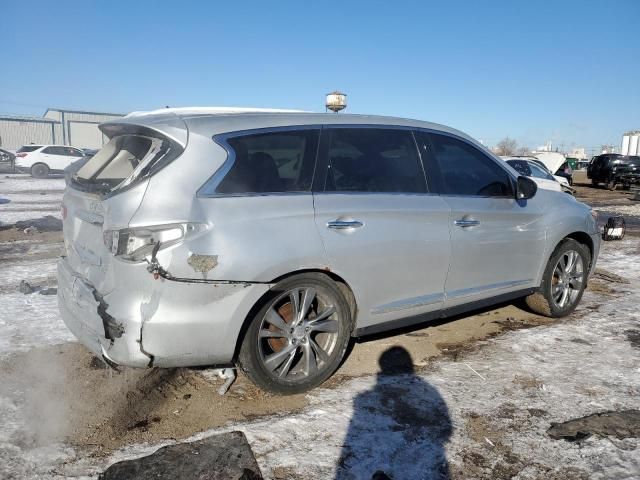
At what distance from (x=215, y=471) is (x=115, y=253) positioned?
1.26 m

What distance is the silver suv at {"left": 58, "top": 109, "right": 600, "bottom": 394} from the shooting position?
2705 millimetres

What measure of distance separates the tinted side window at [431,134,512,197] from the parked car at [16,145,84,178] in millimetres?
25708

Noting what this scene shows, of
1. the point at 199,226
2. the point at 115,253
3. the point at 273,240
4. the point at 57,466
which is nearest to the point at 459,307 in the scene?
the point at 273,240

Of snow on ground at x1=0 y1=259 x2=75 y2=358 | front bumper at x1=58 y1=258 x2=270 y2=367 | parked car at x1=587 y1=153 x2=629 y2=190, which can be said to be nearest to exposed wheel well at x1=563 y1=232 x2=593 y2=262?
front bumper at x1=58 y1=258 x2=270 y2=367

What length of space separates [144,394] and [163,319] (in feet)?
2.80

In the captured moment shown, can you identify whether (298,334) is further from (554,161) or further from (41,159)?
(41,159)

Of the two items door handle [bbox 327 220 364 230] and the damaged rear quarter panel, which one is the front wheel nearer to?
door handle [bbox 327 220 364 230]

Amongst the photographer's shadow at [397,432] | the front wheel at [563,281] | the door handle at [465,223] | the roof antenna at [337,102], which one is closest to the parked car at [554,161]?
the roof antenna at [337,102]

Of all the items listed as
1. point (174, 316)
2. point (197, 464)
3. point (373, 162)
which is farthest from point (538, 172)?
point (197, 464)

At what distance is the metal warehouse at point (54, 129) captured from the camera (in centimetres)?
5366

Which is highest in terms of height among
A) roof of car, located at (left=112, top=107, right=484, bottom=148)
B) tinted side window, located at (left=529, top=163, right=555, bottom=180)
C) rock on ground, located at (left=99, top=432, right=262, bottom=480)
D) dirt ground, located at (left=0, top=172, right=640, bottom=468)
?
Answer: roof of car, located at (left=112, top=107, right=484, bottom=148)

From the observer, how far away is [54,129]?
5700 centimetres

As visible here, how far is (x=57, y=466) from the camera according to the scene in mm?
2512

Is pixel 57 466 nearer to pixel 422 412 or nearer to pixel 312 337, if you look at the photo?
pixel 312 337
